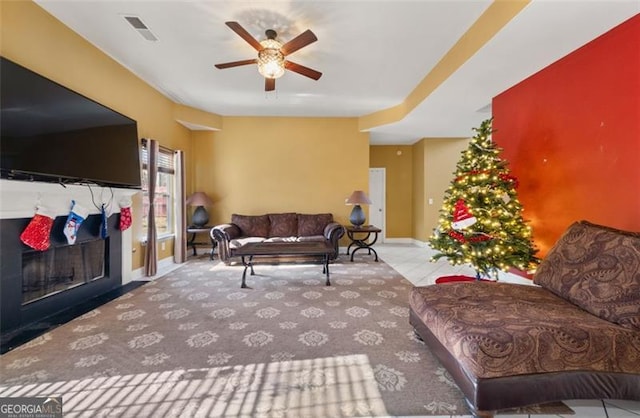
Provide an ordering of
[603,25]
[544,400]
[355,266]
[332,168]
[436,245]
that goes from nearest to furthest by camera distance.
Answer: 1. [544,400]
2. [603,25]
3. [436,245]
4. [355,266]
5. [332,168]

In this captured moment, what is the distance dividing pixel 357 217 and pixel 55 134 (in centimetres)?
445

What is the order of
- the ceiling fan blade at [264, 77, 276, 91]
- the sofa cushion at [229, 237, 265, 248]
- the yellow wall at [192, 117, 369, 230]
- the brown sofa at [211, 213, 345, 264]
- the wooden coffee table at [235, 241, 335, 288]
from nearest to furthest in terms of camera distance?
1. the ceiling fan blade at [264, 77, 276, 91]
2. the wooden coffee table at [235, 241, 335, 288]
3. the sofa cushion at [229, 237, 265, 248]
4. the brown sofa at [211, 213, 345, 264]
5. the yellow wall at [192, 117, 369, 230]

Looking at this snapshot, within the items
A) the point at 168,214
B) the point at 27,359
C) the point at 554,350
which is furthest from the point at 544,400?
the point at 168,214

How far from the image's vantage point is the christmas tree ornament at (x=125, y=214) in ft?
12.0

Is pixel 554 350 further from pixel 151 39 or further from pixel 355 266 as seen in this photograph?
pixel 151 39

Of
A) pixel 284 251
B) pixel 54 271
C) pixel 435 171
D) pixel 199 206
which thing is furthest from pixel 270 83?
pixel 435 171

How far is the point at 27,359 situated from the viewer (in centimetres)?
198

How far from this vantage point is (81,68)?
3119 mm

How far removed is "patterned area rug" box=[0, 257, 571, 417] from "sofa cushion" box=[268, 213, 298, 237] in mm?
2175

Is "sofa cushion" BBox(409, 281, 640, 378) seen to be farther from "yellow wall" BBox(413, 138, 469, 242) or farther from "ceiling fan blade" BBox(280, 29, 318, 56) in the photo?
"yellow wall" BBox(413, 138, 469, 242)

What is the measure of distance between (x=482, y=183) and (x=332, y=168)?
329 cm

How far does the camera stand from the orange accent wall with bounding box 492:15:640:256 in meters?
2.22

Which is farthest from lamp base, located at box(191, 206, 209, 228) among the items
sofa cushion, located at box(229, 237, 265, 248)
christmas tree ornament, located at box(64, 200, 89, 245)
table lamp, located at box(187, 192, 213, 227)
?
christmas tree ornament, located at box(64, 200, 89, 245)

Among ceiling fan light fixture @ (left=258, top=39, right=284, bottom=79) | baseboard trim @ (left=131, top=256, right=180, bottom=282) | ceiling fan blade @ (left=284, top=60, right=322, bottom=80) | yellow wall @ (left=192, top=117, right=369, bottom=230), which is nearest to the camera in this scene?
ceiling fan light fixture @ (left=258, top=39, right=284, bottom=79)
